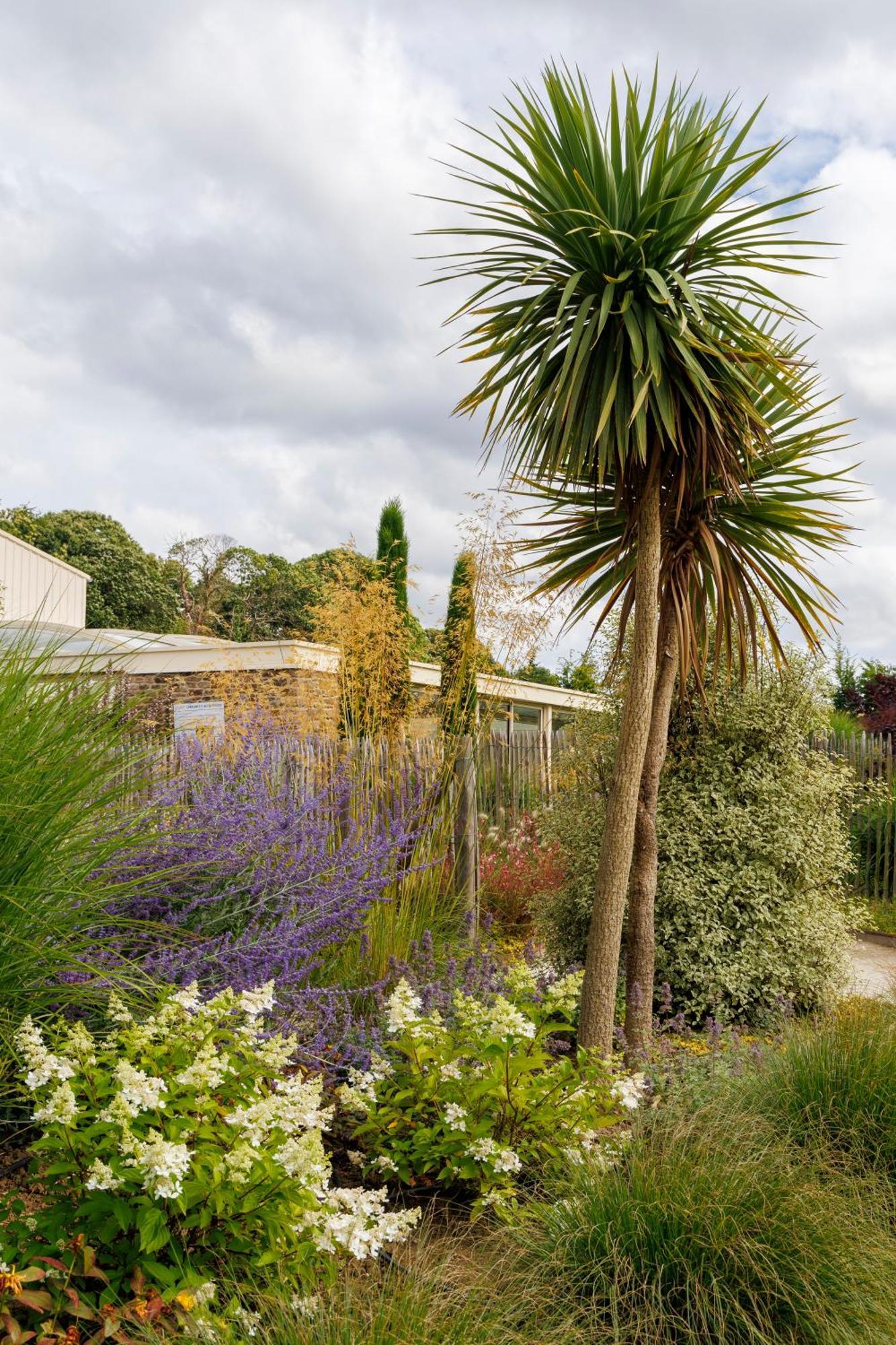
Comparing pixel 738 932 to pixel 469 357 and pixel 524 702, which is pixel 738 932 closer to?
pixel 469 357

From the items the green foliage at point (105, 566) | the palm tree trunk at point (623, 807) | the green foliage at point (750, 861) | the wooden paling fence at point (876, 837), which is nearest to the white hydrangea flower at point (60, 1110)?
the palm tree trunk at point (623, 807)

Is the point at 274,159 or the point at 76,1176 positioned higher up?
the point at 274,159

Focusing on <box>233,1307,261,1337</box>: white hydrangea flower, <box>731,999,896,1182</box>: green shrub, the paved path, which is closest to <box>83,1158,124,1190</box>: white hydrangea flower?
<box>233,1307,261,1337</box>: white hydrangea flower

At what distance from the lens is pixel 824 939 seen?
5.88 meters

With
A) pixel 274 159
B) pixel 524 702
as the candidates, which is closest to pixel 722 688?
pixel 274 159

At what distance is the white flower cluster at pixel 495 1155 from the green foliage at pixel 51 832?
1070 millimetres

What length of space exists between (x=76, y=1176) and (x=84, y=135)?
17.8 feet

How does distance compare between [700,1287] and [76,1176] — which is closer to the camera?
[76,1176]

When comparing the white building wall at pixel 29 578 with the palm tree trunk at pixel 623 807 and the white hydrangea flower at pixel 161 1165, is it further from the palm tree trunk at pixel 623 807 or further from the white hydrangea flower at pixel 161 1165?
the white hydrangea flower at pixel 161 1165

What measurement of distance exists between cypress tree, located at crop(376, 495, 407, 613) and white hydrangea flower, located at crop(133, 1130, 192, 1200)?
10.5 m

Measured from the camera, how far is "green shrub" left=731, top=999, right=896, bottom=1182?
10.4 ft

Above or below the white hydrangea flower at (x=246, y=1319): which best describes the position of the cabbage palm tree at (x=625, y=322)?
above

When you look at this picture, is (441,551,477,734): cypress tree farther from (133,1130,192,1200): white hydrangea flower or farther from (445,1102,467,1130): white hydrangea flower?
(133,1130,192,1200): white hydrangea flower

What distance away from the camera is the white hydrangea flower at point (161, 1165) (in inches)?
70.4
